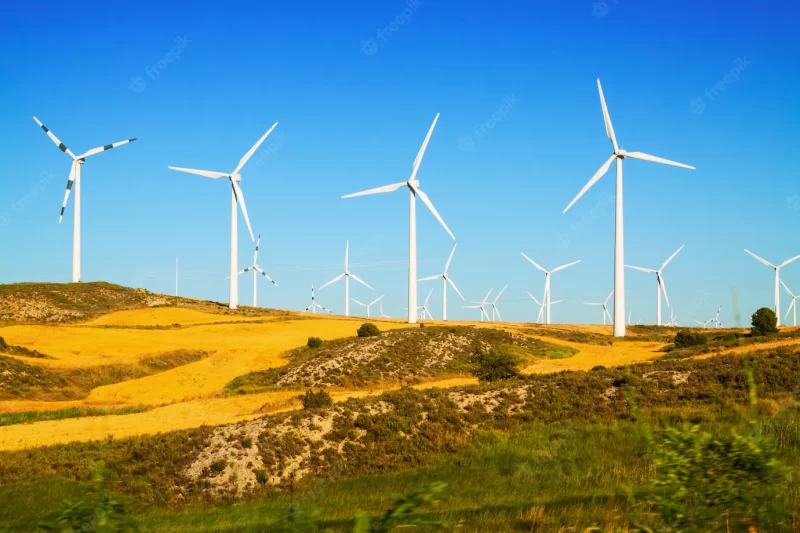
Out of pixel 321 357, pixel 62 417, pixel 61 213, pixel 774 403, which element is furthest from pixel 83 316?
pixel 774 403

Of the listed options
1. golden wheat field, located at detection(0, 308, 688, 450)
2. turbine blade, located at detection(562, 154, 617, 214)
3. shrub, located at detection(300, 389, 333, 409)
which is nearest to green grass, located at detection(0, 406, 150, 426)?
golden wheat field, located at detection(0, 308, 688, 450)

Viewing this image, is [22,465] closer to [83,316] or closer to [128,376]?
[128,376]

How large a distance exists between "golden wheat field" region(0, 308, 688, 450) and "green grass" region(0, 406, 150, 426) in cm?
164

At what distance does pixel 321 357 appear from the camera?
210 feet

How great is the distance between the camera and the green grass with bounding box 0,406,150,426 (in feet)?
141

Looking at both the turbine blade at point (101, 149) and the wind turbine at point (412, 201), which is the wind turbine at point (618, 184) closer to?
the wind turbine at point (412, 201)

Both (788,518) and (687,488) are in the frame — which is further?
(788,518)

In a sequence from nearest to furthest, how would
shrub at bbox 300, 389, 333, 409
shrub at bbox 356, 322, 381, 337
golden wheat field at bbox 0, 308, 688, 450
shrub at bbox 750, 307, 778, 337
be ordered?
golden wheat field at bbox 0, 308, 688, 450
shrub at bbox 300, 389, 333, 409
shrub at bbox 750, 307, 778, 337
shrub at bbox 356, 322, 381, 337

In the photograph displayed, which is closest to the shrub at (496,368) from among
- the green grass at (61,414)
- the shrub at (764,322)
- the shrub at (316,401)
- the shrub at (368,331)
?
the shrub at (316,401)

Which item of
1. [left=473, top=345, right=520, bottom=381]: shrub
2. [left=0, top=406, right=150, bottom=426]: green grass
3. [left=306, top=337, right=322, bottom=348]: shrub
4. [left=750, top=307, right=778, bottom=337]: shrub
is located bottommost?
[left=0, top=406, right=150, bottom=426]: green grass

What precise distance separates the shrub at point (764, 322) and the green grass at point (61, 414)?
2366 inches

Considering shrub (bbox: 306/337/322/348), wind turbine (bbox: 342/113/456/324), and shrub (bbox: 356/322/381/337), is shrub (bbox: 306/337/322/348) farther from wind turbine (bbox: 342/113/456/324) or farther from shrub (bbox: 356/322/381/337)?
wind turbine (bbox: 342/113/456/324)

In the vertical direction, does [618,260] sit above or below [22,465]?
above

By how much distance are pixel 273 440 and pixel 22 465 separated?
Result: 9738mm
